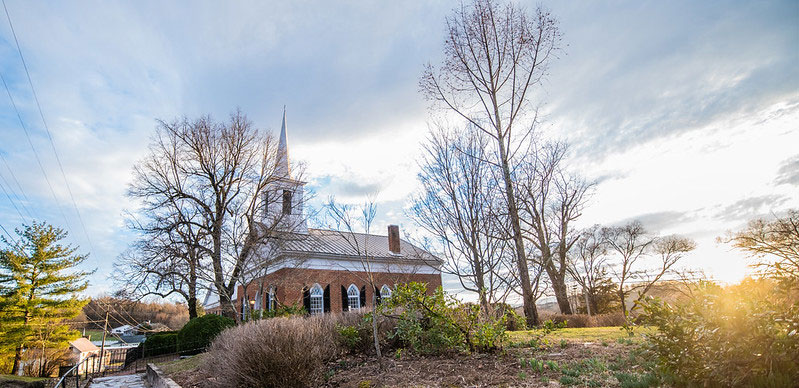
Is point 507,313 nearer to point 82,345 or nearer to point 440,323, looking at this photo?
point 440,323

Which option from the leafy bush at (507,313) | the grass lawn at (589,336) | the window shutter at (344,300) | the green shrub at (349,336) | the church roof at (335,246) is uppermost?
the church roof at (335,246)

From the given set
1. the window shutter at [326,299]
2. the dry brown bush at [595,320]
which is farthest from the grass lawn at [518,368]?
the window shutter at [326,299]

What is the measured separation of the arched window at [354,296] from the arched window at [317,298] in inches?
84.8

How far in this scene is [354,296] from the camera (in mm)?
29250

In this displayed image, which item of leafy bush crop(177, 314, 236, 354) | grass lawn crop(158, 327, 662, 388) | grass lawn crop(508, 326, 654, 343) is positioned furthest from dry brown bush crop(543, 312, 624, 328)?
leafy bush crop(177, 314, 236, 354)

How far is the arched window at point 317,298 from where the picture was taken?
27.1 m

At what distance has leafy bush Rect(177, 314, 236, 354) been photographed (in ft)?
58.3

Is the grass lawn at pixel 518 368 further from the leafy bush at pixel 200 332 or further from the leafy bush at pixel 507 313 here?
the leafy bush at pixel 200 332

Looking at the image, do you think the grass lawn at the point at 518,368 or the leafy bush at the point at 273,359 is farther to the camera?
the leafy bush at the point at 273,359

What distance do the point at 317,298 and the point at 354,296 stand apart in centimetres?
297

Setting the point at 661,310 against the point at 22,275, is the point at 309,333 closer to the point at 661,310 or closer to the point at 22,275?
the point at 661,310

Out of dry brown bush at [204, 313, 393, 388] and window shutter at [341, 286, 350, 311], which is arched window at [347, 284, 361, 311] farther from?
dry brown bush at [204, 313, 393, 388]

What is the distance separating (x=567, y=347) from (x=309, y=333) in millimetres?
4430

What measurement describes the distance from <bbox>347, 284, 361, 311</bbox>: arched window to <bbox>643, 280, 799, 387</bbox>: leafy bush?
26.5m
